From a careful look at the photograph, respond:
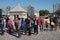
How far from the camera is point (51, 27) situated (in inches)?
689

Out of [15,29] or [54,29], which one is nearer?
[15,29]

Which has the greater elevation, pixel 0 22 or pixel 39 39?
pixel 0 22

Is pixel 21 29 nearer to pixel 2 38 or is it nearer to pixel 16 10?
pixel 2 38

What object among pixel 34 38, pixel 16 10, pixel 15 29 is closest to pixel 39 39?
pixel 34 38

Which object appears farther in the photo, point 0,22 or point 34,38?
point 0,22

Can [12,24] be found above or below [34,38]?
above

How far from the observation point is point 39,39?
1289 cm

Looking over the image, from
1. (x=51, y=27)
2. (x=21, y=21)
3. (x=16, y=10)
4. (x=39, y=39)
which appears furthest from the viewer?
(x=16, y=10)

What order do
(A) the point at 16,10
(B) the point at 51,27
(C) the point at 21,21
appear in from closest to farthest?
(C) the point at 21,21, (B) the point at 51,27, (A) the point at 16,10

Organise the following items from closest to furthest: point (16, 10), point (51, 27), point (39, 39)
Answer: point (39, 39) → point (51, 27) → point (16, 10)

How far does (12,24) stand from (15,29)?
0.61 m

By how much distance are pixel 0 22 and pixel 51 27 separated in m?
5.12

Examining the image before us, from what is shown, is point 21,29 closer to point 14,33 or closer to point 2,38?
point 14,33

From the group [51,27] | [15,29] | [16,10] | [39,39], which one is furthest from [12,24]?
[16,10]
